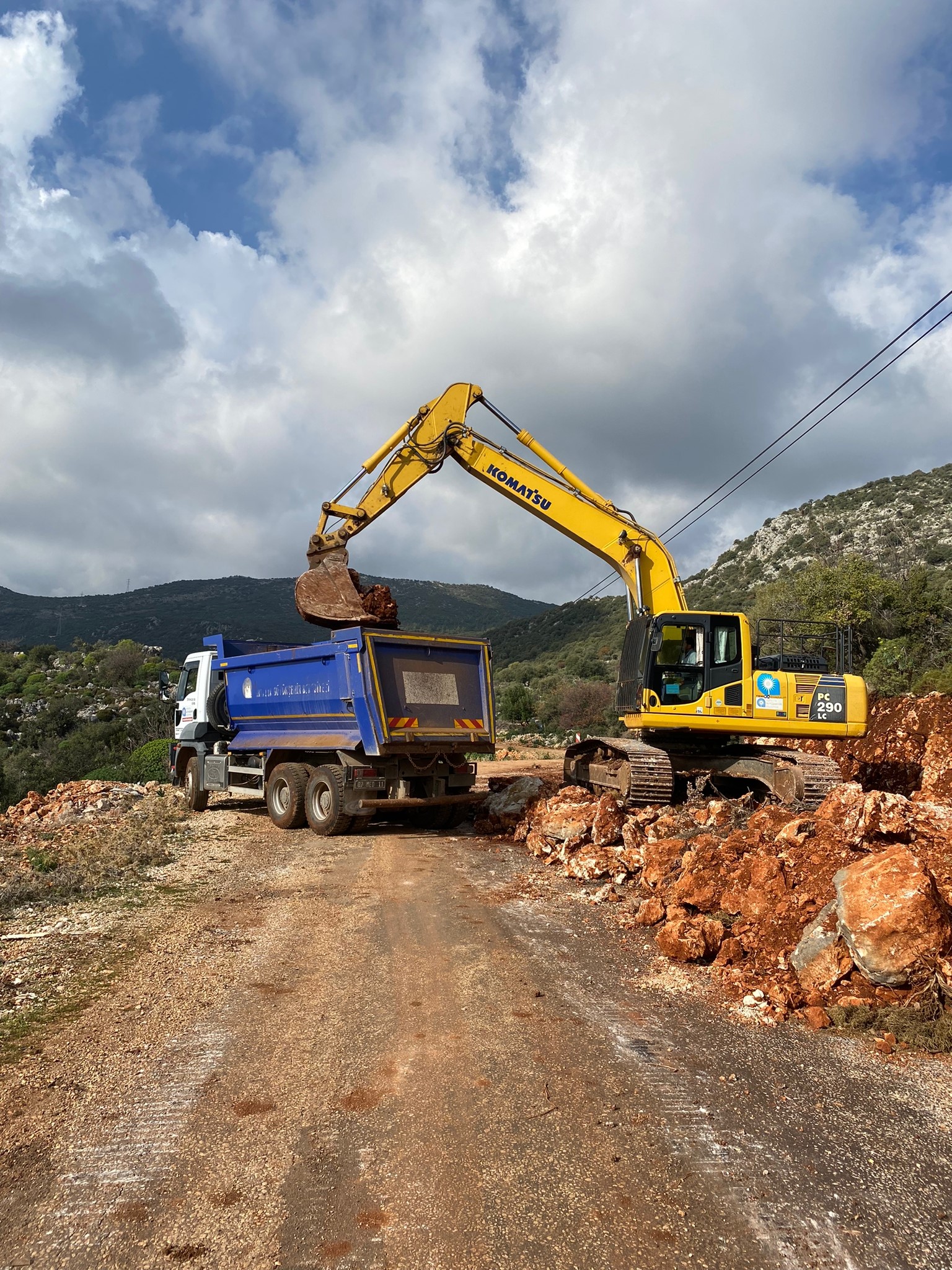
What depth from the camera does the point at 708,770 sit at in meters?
12.0

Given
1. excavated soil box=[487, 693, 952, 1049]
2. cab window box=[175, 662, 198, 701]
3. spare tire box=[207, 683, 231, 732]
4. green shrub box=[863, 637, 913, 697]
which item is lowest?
excavated soil box=[487, 693, 952, 1049]

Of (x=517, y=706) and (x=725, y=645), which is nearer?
(x=725, y=645)

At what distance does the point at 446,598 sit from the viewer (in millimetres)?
128875

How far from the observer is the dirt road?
303cm

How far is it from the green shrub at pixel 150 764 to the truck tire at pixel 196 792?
28.0 ft

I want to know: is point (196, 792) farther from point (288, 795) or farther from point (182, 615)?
point (182, 615)

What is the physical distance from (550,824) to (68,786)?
12.4 m

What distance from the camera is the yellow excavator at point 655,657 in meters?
10.8

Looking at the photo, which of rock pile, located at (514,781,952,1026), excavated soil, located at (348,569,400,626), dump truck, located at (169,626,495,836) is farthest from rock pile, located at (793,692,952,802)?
excavated soil, located at (348,569,400,626)

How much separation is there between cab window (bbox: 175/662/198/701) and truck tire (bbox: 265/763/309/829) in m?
3.71

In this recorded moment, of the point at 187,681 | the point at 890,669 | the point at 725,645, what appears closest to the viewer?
the point at 725,645

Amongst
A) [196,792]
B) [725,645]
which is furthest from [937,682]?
[196,792]

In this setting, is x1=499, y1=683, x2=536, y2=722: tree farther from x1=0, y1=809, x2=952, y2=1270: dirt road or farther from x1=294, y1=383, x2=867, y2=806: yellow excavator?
x1=0, y1=809, x2=952, y2=1270: dirt road

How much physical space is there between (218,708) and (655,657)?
8598 millimetres
